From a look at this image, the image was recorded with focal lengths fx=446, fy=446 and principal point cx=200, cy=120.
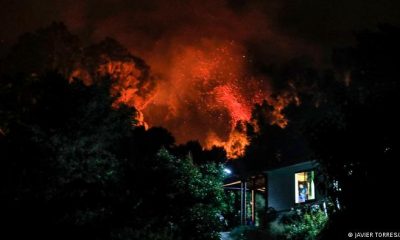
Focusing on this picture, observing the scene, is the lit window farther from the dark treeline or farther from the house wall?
the dark treeline

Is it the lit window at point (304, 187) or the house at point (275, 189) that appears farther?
the house at point (275, 189)

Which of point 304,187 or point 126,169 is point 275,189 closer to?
point 304,187

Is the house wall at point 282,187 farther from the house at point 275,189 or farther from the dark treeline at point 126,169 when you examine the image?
the dark treeline at point 126,169

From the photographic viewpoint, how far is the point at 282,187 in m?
23.5

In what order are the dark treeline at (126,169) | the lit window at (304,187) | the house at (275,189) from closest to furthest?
1. the dark treeline at (126,169)
2. the lit window at (304,187)
3. the house at (275,189)

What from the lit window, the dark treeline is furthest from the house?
the dark treeline

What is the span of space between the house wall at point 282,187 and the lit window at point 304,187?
275 mm

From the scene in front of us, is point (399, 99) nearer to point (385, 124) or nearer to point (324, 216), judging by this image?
point (385, 124)

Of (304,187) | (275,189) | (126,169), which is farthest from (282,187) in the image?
(126,169)

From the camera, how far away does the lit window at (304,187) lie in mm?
20922

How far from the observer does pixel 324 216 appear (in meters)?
16.6

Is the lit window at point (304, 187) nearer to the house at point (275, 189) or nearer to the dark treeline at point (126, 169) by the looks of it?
the house at point (275, 189)

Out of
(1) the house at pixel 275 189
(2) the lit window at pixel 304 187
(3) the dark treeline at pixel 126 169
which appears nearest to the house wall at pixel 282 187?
(1) the house at pixel 275 189

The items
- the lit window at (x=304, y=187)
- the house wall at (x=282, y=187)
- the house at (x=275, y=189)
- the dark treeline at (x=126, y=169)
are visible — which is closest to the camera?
the dark treeline at (x=126, y=169)
